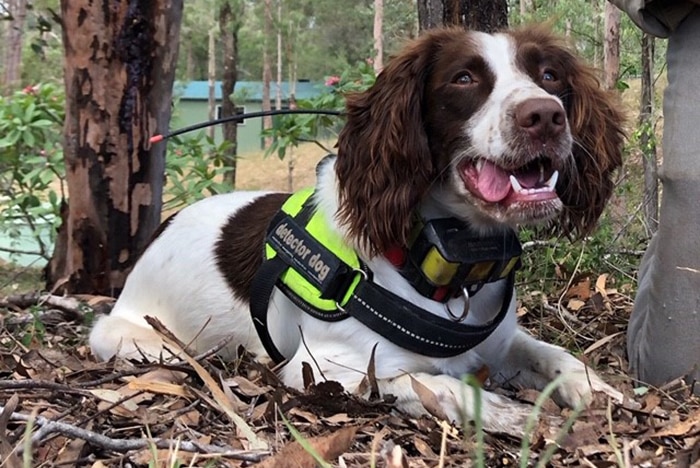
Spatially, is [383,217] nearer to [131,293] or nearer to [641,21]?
[641,21]

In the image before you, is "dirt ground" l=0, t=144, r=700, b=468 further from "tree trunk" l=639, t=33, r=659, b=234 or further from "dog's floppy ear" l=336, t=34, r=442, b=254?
"tree trunk" l=639, t=33, r=659, b=234

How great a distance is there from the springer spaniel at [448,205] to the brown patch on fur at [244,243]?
0.14 metres

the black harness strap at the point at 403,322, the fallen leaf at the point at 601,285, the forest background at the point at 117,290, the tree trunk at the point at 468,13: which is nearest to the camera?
the forest background at the point at 117,290

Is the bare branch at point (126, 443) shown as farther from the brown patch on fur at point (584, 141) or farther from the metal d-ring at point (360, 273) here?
the brown patch on fur at point (584, 141)

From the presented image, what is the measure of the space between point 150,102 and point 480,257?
248cm

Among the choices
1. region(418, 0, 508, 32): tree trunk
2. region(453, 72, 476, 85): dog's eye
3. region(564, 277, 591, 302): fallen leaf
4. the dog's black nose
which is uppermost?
region(418, 0, 508, 32): tree trunk

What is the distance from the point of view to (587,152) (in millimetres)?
3029

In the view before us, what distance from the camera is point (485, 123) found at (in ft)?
8.89

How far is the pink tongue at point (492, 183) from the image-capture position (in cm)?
274

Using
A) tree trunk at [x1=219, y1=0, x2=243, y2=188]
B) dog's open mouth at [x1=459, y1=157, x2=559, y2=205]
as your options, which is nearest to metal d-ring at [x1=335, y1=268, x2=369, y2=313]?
dog's open mouth at [x1=459, y1=157, x2=559, y2=205]

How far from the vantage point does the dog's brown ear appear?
9.96 ft

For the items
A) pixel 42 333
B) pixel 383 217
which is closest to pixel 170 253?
pixel 42 333

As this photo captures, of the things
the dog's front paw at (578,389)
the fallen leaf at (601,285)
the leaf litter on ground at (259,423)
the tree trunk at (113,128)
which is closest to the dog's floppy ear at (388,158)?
the leaf litter on ground at (259,423)

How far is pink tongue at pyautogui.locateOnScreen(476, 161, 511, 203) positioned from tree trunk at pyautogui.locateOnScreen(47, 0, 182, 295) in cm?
247
